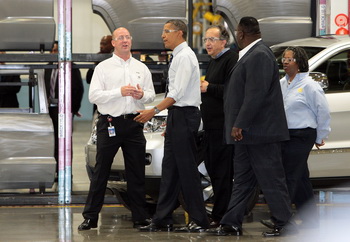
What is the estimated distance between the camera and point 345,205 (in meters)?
8.13

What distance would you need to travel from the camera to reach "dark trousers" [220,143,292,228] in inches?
241

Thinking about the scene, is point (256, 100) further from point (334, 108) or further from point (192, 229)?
point (334, 108)

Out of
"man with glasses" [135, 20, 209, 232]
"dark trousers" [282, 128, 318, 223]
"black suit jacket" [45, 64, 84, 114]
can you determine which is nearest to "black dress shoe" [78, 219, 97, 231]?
"man with glasses" [135, 20, 209, 232]

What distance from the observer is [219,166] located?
6.66 meters

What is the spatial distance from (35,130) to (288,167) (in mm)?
2754

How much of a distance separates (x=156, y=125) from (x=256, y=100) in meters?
1.58

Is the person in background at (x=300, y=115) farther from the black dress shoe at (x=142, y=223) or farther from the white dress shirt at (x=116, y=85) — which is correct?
the white dress shirt at (x=116, y=85)

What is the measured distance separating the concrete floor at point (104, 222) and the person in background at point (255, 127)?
34 centimetres

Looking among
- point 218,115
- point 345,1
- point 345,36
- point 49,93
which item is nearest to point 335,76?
point 345,36

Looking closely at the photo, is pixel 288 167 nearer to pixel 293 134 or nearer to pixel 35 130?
pixel 293 134

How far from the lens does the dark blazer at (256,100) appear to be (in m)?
5.98

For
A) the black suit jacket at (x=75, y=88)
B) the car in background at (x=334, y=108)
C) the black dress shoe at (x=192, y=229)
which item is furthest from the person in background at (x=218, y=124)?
the black suit jacket at (x=75, y=88)

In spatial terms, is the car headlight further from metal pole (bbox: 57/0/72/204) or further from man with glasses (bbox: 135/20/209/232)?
metal pole (bbox: 57/0/72/204)

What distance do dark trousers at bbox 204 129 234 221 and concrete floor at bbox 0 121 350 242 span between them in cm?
37
